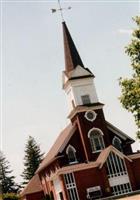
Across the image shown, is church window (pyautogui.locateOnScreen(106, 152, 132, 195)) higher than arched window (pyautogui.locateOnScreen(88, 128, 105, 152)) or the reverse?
the reverse

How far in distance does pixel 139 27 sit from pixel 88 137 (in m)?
23.1

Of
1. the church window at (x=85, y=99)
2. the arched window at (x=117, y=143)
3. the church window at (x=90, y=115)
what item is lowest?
the arched window at (x=117, y=143)

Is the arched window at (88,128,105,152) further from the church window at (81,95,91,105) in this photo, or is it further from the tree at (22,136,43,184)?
the tree at (22,136,43,184)

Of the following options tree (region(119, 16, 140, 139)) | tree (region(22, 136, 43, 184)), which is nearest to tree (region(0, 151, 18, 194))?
tree (region(22, 136, 43, 184))

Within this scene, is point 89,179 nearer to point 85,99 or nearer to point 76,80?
point 85,99

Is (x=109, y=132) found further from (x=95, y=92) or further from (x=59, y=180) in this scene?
(x=59, y=180)

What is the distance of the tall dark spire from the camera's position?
55.9m

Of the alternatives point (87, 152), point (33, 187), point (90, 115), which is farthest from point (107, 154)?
point (33, 187)

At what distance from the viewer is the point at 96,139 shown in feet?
174

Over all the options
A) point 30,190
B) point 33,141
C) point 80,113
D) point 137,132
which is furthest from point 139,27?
point 33,141

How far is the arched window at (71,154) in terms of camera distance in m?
52.7

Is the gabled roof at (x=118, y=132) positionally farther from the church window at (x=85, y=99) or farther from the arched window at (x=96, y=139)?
the church window at (x=85, y=99)

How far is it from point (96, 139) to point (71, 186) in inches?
288

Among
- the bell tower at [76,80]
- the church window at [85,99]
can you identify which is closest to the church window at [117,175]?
the church window at [85,99]
